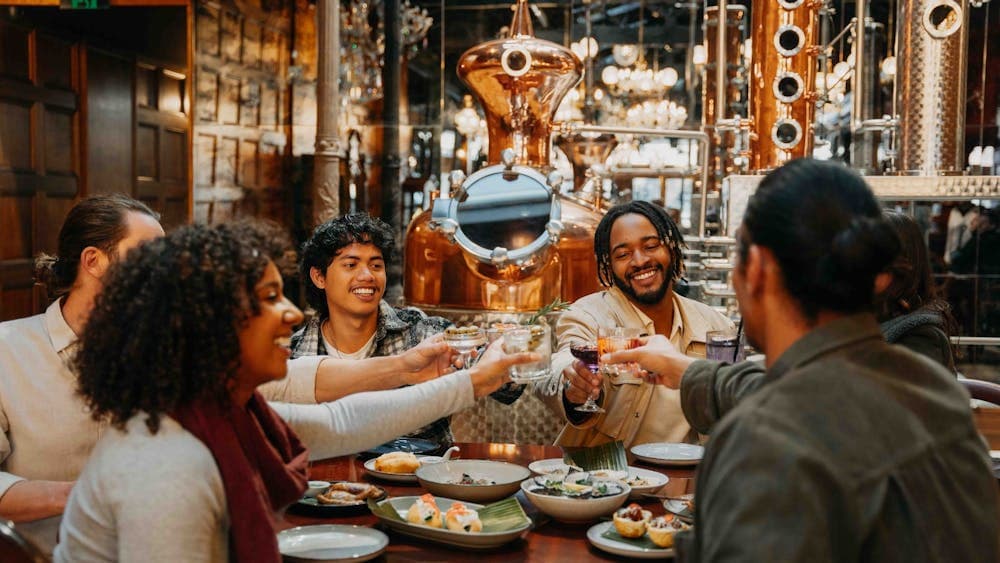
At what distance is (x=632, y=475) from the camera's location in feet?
8.21

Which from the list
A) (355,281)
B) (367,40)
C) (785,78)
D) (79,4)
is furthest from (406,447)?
(367,40)

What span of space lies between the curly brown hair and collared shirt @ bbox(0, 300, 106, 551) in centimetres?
82

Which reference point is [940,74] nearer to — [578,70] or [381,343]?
[578,70]

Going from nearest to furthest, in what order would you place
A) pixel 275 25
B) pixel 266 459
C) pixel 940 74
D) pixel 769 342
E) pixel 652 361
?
pixel 769 342, pixel 266 459, pixel 652 361, pixel 940 74, pixel 275 25

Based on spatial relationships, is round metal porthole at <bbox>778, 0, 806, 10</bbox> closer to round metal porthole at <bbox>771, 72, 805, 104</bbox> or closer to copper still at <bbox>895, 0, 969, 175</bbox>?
round metal porthole at <bbox>771, 72, 805, 104</bbox>

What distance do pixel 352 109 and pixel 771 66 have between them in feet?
20.5

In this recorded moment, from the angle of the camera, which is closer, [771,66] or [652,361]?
[652,361]

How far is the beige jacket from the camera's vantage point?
3.19 meters

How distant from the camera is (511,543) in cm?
203

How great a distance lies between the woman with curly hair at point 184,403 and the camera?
1470mm

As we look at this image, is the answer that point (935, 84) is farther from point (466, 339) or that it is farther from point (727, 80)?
point (727, 80)

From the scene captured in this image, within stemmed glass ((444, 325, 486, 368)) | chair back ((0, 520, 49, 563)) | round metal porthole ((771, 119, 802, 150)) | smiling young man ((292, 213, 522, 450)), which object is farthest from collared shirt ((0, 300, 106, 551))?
round metal porthole ((771, 119, 802, 150))

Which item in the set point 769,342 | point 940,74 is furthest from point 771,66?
point 769,342

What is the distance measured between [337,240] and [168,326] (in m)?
2.00
